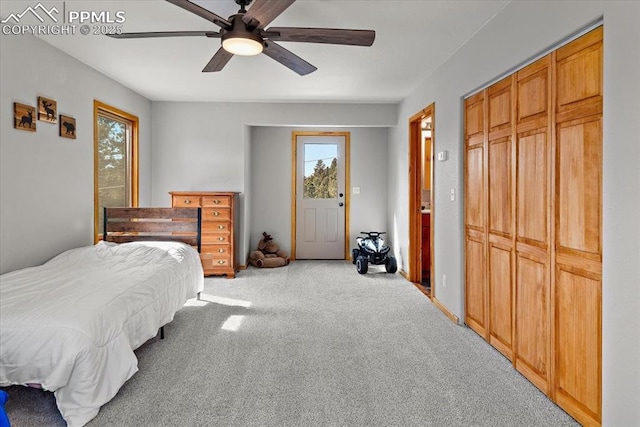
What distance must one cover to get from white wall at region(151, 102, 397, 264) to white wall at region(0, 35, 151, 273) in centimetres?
134

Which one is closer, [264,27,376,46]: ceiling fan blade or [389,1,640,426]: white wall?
[389,1,640,426]: white wall

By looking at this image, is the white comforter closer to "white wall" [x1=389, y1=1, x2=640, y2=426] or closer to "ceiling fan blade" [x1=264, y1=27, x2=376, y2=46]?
"ceiling fan blade" [x1=264, y1=27, x2=376, y2=46]

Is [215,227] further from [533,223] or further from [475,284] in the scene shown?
[533,223]

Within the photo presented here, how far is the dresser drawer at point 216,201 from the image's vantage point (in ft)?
16.9

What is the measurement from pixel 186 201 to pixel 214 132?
114 centimetres

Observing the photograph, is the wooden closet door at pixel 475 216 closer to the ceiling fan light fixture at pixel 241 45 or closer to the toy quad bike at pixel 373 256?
the ceiling fan light fixture at pixel 241 45

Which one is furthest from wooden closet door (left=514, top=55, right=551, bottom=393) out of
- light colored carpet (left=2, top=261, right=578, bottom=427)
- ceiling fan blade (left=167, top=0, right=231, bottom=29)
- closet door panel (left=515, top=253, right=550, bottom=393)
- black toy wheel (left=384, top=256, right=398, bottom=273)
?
black toy wheel (left=384, top=256, right=398, bottom=273)

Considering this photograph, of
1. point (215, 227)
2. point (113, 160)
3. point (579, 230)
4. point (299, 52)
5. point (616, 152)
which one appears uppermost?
point (299, 52)

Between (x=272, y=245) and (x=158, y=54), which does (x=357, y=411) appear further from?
(x=272, y=245)

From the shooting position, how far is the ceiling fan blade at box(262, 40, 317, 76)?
8.61ft

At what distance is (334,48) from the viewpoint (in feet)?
11.2

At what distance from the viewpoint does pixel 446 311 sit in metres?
3.67

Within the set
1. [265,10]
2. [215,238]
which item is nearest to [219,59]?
[265,10]

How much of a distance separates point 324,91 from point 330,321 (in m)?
2.92
